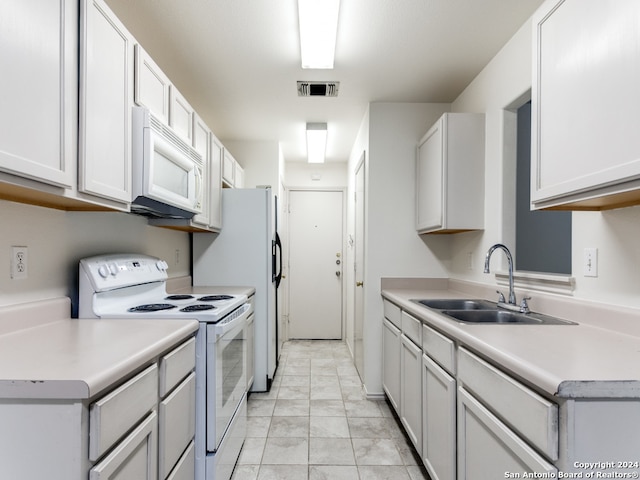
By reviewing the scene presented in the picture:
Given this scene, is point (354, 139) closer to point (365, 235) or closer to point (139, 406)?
point (365, 235)

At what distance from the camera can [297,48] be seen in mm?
2232

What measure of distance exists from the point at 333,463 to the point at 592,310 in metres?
1.56

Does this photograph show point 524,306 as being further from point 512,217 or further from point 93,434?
point 93,434

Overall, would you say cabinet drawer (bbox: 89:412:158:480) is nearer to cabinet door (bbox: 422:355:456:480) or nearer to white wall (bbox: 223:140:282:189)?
cabinet door (bbox: 422:355:456:480)

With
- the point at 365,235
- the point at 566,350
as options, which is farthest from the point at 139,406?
the point at 365,235

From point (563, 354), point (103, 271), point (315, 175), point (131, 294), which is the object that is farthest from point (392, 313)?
point (315, 175)

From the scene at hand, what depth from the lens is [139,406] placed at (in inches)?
42.8

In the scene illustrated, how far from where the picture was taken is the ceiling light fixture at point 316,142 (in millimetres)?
3541

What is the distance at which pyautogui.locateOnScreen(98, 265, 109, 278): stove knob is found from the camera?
5.52 feet

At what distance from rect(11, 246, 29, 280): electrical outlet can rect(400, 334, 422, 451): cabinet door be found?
1.84 metres

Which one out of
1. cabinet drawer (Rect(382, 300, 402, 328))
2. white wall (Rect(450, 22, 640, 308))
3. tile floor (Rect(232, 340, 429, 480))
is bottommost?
tile floor (Rect(232, 340, 429, 480))

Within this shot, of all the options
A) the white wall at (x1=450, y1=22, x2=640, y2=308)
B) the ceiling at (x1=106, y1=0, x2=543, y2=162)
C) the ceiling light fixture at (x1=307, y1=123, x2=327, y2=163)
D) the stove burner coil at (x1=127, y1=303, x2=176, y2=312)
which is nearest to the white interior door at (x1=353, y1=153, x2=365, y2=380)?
the ceiling light fixture at (x1=307, y1=123, x2=327, y2=163)

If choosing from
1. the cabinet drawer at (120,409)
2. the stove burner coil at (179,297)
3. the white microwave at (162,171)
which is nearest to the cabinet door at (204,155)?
the white microwave at (162,171)

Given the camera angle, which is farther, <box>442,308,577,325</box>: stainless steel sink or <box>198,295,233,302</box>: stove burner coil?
<box>198,295,233,302</box>: stove burner coil
